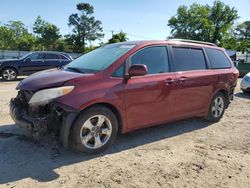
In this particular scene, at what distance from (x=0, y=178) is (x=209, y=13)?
226 ft

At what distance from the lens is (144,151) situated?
16.8ft

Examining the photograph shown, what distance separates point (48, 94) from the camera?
4.57 m

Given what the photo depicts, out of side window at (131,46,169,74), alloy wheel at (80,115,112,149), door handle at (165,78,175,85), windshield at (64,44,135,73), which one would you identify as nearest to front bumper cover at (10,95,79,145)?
alloy wheel at (80,115,112,149)

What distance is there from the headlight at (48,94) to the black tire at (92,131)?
406 millimetres

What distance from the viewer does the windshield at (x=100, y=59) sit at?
524 centimetres

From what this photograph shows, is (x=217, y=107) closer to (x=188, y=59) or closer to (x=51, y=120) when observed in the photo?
(x=188, y=59)

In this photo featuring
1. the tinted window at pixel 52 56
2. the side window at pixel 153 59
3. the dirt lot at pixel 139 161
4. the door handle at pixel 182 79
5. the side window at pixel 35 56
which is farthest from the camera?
the tinted window at pixel 52 56

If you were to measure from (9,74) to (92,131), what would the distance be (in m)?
12.1

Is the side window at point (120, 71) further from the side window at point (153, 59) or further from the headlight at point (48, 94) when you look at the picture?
the headlight at point (48, 94)

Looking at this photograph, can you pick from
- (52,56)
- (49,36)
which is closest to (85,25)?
(49,36)

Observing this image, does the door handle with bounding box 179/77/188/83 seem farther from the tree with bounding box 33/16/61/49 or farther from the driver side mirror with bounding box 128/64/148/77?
the tree with bounding box 33/16/61/49

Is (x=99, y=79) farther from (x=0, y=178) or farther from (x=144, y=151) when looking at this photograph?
(x=0, y=178)

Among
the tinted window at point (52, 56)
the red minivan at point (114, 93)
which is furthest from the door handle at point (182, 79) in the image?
the tinted window at point (52, 56)

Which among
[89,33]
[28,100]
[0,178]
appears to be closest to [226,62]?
[28,100]
